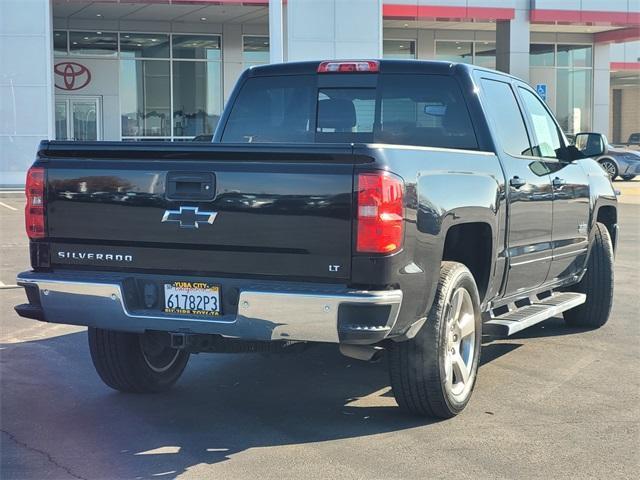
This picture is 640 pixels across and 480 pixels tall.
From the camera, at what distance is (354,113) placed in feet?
21.8

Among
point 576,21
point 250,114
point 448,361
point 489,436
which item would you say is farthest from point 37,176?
point 576,21

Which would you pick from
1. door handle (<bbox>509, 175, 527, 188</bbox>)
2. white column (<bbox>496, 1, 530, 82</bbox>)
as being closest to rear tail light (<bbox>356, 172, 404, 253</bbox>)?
door handle (<bbox>509, 175, 527, 188</bbox>)

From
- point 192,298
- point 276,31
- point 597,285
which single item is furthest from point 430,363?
point 276,31

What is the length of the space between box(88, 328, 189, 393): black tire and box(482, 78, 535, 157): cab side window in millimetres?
2745

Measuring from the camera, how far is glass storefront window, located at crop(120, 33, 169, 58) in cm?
3281

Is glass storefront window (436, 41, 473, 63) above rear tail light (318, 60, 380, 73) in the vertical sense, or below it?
above

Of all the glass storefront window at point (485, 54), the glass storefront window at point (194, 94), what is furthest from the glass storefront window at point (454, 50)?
the glass storefront window at point (194, 94)

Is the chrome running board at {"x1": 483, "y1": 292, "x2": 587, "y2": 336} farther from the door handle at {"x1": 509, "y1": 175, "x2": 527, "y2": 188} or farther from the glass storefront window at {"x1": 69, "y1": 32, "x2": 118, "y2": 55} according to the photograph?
the glass storefront window at {"x1": 69, "y1": 32, "x2": 118, "y2": 55}

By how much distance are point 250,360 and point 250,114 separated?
187 centimetres

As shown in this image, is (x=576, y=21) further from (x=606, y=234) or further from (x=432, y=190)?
(x=432, y=190)

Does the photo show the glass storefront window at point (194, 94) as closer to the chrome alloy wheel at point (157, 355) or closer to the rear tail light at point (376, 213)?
the chrome alloy wheel at point (157, 355)

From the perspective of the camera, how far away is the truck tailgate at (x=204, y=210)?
460 cm

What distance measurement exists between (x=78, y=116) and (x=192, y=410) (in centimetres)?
2889

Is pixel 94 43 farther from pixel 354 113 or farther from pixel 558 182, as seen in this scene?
pixel 558 182
